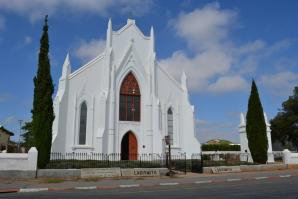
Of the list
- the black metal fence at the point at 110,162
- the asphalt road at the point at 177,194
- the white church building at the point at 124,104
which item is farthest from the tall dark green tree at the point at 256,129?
the asphalt road at the point at 177,194

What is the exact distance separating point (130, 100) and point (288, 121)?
22.6 m

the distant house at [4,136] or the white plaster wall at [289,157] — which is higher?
the distant house at [4,136]

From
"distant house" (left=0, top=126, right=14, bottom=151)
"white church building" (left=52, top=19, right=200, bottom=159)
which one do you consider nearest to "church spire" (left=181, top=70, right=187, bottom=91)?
"white church building" (left=52, top=19, right=200, bottom=159)

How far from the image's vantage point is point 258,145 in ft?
85.7

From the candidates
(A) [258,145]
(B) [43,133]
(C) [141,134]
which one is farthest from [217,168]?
(B) [43,133]

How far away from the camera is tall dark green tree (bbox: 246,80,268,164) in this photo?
26.0 metres

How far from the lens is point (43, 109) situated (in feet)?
66.4

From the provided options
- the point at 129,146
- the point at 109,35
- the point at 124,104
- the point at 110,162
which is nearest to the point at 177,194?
the point at 110,162

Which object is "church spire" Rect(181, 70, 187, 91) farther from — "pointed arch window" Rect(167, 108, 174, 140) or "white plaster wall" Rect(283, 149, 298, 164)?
"white plaster wall" Rect(283, 149, 298, 164)

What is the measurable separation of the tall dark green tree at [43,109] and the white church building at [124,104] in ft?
22.2

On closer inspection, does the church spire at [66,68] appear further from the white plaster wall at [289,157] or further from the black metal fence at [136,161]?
the white plaster wall at [289,157]

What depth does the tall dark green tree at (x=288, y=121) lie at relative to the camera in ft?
136

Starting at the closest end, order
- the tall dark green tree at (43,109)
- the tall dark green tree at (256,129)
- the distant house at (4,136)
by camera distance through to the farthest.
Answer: the tall dark green tree at (43,109) → the tall dark green tree at (256,129) → the distant house at (4,136)

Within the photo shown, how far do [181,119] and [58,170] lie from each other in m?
17.3
